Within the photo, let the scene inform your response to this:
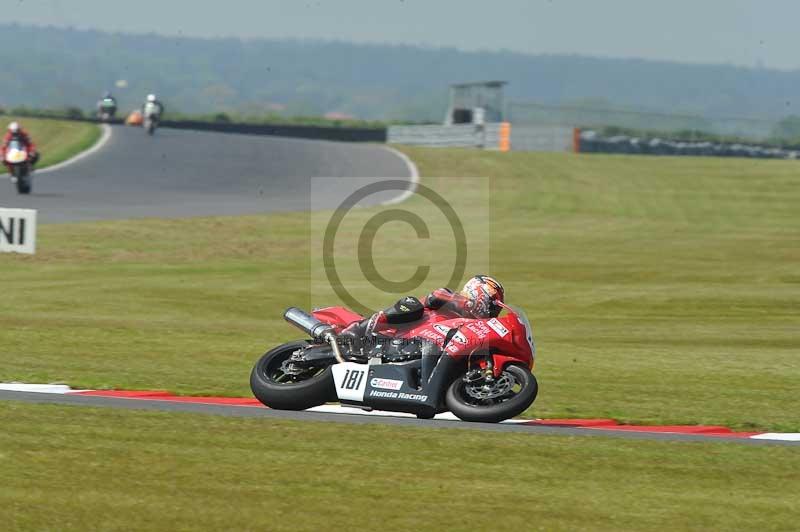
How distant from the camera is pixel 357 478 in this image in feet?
30.6

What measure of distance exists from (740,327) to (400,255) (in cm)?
1034

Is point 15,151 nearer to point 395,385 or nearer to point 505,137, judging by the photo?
point 395,385

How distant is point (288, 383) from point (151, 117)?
160 ft

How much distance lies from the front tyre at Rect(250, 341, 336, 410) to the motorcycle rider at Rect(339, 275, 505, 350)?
44 centimetres

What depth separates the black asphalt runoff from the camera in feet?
38.1

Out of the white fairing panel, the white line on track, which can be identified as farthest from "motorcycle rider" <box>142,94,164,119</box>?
the white fairing panel

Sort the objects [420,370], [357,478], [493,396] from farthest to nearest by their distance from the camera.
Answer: [420,370] < [493,396] < [357,478]

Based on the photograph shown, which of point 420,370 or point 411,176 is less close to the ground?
point 411,176

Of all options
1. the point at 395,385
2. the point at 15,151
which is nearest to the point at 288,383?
the point at 395,385

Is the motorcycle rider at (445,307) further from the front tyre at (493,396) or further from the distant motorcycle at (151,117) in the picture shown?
the distant motorcycle at (151,117)

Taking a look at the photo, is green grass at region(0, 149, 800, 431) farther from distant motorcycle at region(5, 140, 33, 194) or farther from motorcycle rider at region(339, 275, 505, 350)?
distant motorcycle at region(5, 140, 33, 194)

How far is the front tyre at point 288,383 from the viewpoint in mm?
12273

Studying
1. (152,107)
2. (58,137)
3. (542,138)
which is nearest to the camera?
(58,137)

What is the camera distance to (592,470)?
32.4ft
